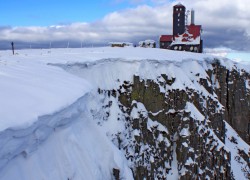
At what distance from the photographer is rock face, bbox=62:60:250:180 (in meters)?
18.8

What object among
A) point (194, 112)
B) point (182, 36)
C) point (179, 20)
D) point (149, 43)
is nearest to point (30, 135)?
point (194, 112)

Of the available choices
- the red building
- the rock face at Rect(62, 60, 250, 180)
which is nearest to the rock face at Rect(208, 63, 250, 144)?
the rock face at Rect(62, 60, 250, 180)

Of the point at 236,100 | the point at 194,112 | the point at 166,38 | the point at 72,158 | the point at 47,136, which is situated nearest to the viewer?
the point at 47,136

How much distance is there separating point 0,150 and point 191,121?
19.3 metres

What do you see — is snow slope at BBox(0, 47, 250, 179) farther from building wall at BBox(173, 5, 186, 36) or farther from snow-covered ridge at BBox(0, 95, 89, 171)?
building wall at BBox(173, 5, 186, 36)

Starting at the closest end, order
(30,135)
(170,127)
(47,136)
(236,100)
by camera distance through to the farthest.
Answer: (30,135) < (47,136) < (170,127) < (236,100)

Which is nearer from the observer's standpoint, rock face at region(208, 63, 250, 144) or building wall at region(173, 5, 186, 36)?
rock face at region(208, 63, 250, 144)

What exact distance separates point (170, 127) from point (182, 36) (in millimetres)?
27869

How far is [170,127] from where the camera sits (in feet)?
73.6

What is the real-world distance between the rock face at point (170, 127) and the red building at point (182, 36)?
19.3 m

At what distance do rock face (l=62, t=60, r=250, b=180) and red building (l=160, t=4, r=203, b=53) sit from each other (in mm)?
19271

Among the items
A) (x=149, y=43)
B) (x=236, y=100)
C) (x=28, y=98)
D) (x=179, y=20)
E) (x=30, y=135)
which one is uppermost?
(x=179, y=20)

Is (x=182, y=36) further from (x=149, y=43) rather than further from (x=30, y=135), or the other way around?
(x=30, y=135)

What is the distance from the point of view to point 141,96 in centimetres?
2106
